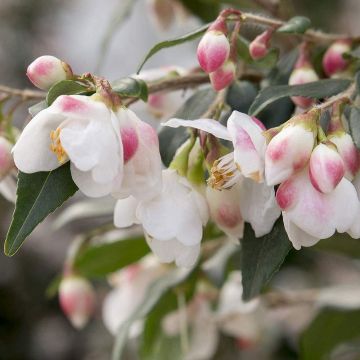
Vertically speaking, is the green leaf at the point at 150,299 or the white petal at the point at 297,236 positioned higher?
the white petal at the point at 297,236

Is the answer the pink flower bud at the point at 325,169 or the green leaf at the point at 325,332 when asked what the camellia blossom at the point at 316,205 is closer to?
the pink flower bud at the point at 325,169

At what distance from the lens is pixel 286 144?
488mm

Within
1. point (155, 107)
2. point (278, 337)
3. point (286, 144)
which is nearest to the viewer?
point (286, 144)

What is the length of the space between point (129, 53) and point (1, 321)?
119cm

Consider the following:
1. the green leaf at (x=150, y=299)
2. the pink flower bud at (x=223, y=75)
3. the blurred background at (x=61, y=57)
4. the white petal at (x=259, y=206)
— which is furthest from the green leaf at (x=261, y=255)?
the blurred background at (x=61, y=57)

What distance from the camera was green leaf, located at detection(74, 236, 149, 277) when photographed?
986 millimetres

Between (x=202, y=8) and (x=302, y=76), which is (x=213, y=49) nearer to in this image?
(x=302, y=76)

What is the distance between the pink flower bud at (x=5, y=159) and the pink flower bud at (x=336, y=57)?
305 mm

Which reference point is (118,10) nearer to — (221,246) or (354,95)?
(221,246)

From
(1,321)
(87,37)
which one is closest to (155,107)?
(1,321)

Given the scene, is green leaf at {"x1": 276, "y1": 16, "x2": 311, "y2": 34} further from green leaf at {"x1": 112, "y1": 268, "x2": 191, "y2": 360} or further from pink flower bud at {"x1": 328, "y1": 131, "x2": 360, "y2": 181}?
green leaf at {"x1": 112, "y1": 268, "x2": 191, "y2": 360}

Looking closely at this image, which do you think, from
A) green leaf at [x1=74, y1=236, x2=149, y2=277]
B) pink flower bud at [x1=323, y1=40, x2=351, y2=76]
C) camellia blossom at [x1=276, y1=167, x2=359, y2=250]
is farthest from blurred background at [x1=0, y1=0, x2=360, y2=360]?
camellia blossom at [x1=276, y1=167, x2=359, y2=250]

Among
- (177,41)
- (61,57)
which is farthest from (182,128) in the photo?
(61,57)

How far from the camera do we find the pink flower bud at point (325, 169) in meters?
0.48
